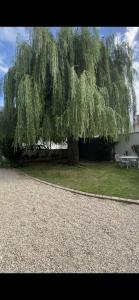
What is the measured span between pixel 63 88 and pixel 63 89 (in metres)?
0.04

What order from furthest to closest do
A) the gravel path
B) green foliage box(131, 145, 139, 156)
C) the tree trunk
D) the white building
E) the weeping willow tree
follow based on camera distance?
the white building, green foliage box(131, 145, 139, 156), the tree trunk, the weeping willow tree, the gravel path

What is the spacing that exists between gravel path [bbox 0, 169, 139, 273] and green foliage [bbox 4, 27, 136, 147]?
397 cm

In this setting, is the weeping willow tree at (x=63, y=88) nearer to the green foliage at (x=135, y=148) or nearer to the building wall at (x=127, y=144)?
the green foliage at (x=135, y=148)

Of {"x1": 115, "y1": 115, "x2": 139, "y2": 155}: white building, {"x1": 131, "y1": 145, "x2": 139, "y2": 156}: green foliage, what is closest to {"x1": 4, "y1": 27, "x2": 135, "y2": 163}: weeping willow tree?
{"x1": 131, "y1": 145, "x2": 139, "y2": 156}: green foliage

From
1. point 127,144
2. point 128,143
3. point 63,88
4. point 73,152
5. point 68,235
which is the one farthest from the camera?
point 127,144

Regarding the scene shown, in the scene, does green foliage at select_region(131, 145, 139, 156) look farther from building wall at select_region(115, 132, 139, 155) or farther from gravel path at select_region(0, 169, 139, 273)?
gravel path at select_region(0, 169, 139, 273)

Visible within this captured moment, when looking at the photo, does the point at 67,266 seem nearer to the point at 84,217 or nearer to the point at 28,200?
the point at 84,217

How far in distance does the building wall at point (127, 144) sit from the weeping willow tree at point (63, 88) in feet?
8.91

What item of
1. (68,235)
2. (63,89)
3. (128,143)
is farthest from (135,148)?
(68,235)

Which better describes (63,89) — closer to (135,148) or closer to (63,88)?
(63,88)

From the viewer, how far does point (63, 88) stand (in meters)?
9.48

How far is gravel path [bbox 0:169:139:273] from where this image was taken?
2572 mm

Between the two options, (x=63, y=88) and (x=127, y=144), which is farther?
(x=127, y=144)
